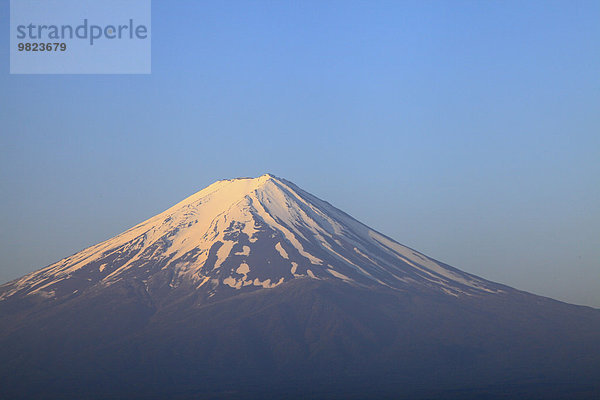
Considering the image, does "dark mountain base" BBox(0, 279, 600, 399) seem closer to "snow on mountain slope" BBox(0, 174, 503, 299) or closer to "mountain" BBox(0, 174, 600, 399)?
"mountain" BBox(0, 174, 600, 399)

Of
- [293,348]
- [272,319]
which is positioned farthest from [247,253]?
[293,348]

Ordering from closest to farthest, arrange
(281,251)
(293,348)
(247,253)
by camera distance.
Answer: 1. (293,348)
2. (247,253)
3. (281,251)

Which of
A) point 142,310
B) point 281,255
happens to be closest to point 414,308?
point 281,255

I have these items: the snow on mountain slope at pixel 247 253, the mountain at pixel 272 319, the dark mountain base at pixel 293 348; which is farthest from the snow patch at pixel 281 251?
the dark mountain base at pixel 293 348

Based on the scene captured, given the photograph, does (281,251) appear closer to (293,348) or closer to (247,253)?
(247,253)

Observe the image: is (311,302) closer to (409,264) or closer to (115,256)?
(409,264)

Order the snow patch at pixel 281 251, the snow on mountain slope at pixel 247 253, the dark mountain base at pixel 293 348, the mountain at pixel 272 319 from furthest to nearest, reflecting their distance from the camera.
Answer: the snow patch at pixel 281 251 → the snow on mountain slope at pixel 247 253 → the mountain at pixel 272 319 → the dark mountain base at pixel 293 348

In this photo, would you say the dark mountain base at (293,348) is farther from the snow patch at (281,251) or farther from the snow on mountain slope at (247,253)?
the snow patch at (281,251)
